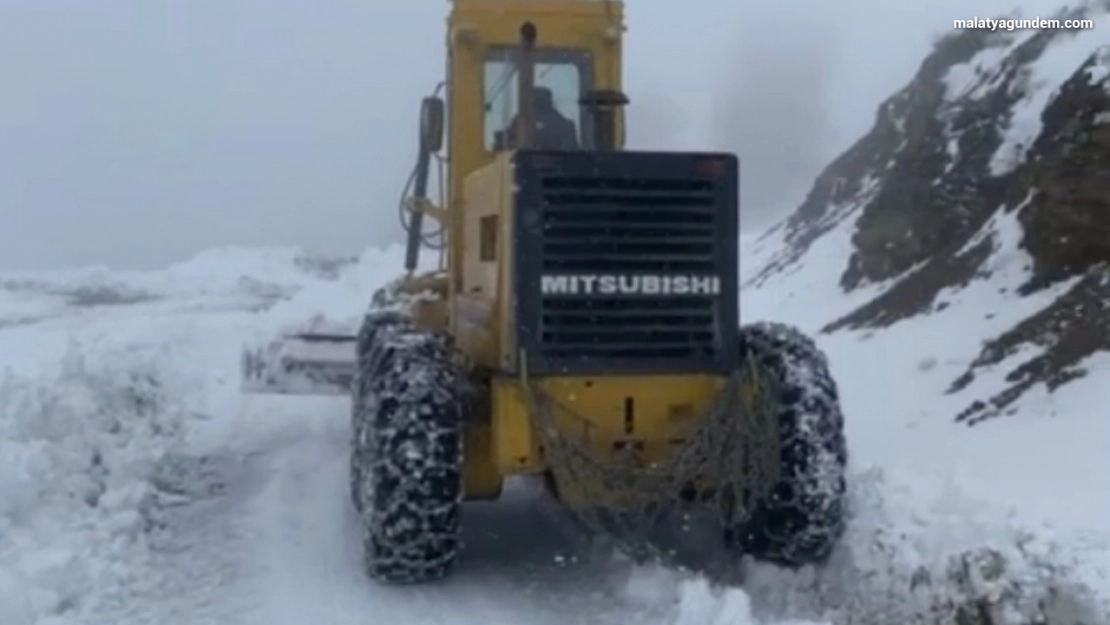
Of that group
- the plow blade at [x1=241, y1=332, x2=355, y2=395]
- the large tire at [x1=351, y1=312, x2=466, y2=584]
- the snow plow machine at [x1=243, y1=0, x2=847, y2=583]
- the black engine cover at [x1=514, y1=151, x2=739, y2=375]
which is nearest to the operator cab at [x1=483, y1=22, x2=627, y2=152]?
the snow plow machine at [x1=243, y1=0, x2=847, y2=583]

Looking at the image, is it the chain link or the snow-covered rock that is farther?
the chain link

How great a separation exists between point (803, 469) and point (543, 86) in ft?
9.61

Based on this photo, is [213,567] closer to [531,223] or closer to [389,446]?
[389,446]

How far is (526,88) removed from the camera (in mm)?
9125

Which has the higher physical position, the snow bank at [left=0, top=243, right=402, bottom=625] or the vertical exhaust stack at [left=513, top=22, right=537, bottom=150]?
the vertical exhaust stack at [left=513, top=22, right=537, bottom=150]

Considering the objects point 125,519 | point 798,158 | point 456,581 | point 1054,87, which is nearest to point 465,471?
point 456,581

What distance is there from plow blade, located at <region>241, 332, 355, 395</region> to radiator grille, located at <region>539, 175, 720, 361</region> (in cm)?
487

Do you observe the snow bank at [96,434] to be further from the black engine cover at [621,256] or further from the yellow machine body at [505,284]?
the black engine cover at [621,256]

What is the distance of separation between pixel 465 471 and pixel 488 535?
93 centimetres

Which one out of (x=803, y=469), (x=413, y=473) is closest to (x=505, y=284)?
(x=413, y=473)

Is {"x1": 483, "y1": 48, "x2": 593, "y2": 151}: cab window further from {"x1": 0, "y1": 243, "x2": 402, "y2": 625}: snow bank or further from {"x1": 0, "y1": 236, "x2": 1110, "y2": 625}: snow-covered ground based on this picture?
{"x1": 0, "y1": 243, "x2": 402, "y2": 625}: snow bank

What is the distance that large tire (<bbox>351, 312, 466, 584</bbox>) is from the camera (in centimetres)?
737

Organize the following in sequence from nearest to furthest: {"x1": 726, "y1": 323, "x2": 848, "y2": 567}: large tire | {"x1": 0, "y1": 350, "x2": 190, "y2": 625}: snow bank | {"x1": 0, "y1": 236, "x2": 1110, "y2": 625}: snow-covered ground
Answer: {"x1": 0, "y1": 236, "x2": 1110, "y2": 625}: snow-covered ground → {"x1": 0, "y1": 350, "x2": 190, "y2": 625}: snow bank → {"x1": 726, "y1": 323, "x2": 848, "y2": 567}: large tire

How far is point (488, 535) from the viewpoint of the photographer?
29.0 feet
